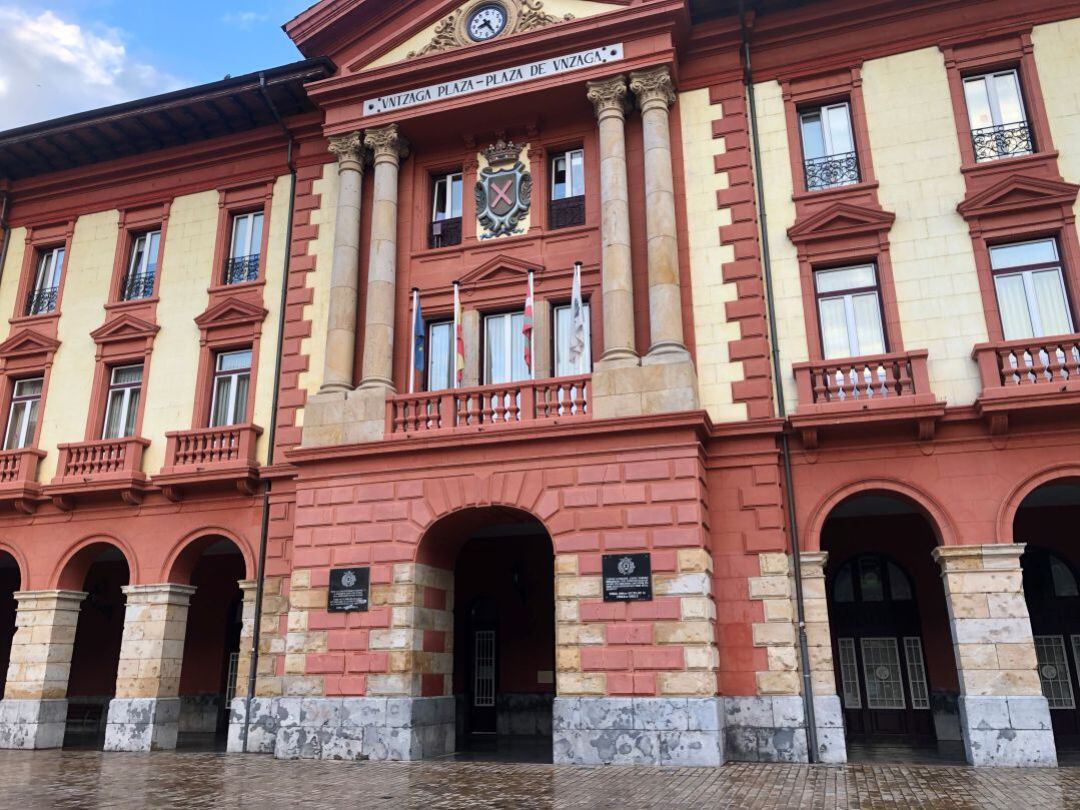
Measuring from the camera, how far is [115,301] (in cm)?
2352

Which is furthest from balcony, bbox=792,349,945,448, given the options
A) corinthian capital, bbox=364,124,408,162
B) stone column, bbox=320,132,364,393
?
corinthian capital, bbox=364,124,408,162

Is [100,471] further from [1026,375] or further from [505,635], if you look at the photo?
[1026,375]

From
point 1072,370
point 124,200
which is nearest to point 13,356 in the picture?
point 124,200

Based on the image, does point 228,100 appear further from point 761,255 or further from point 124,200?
point 761,255

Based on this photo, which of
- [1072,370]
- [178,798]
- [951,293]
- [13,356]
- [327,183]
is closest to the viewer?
[178,798]

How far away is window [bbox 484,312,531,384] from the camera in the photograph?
64.4 ft

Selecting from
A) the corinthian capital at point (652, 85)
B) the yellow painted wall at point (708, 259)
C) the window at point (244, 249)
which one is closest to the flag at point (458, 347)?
the yellow painted wall at point (708, 259)

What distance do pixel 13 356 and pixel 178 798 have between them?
16.4 meters

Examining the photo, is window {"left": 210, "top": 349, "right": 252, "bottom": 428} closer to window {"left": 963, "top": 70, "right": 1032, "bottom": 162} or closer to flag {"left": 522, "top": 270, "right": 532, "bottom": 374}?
flag {"left": 522, "top": 270, "right": 532, "bottom": 374}

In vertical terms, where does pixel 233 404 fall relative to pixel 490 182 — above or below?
below

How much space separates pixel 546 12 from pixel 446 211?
5.10m

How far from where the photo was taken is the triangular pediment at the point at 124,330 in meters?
22.7

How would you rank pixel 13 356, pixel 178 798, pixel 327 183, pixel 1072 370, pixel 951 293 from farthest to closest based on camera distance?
1. pixel 13 356
2. pixel 327 183
3. pixel 951 293
4. pixel 1072 370
5. pixel 178 798

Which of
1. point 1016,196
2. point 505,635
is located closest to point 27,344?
point 505,635
